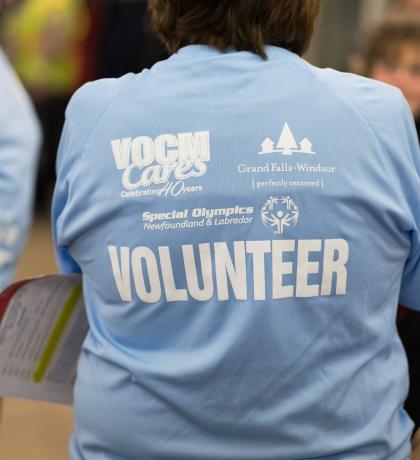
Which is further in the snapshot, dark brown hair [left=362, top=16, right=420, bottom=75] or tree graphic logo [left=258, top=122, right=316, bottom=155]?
dark brown hair [left=362, top=16, right=420, bottom=75]

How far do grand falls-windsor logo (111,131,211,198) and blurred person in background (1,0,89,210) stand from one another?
A: 222 inches

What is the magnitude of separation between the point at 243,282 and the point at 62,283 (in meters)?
0.43

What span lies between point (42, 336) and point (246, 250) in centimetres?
52

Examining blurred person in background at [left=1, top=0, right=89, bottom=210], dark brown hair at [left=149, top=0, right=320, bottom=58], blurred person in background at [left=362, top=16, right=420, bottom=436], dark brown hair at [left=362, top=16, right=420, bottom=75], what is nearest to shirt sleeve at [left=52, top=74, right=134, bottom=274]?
dark brown hair at [left=149, top=0, right=320, bottom=58]

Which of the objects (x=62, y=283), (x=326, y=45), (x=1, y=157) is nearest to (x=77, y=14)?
(x=326, y=45)

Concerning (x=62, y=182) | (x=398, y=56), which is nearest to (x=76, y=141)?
(x=62, y=182)

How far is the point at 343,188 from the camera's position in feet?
4.75

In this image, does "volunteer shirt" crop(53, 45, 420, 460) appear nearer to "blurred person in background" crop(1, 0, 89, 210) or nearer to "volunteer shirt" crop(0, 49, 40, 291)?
"volunteer shirt" crop(0, 49, 40, 291)

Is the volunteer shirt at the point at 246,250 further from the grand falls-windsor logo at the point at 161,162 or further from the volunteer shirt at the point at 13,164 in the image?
the volunteer shirt at the point at 13,164

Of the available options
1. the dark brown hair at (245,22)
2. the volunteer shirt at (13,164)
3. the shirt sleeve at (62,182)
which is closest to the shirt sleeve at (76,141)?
the shirt sleeve at (62,182)

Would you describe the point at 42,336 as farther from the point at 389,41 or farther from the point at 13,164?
the point at 389,41

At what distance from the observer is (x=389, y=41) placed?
109 inches

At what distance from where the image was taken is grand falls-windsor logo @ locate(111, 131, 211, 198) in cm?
146

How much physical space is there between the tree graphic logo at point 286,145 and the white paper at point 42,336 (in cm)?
48
